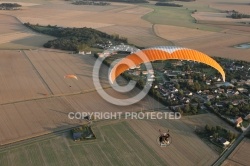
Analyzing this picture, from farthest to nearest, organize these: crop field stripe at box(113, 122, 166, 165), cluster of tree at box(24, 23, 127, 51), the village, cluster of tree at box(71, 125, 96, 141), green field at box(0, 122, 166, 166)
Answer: cluster of tree at box(24, 23, 127, 51) < the village < cluster of tree at box(71, 125, 96, 141) < crop field stripe at box(113, 122, 166, 165) < green field at box(0, 122, 166, 166)

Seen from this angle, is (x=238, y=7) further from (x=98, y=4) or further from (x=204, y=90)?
(x=204, y=90)

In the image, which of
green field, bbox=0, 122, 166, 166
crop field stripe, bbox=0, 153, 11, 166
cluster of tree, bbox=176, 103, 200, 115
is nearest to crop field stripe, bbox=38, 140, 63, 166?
green field, bbox=0, 122, 166, 166

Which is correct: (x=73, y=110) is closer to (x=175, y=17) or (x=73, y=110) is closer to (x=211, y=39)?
(x=211, y=39)

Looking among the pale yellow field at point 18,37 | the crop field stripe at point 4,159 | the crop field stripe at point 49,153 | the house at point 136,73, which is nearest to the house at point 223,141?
the crop field stripe at point 49,153

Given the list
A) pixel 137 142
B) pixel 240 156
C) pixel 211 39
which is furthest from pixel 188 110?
pixel 211 39

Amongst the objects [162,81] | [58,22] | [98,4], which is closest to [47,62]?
[162,81]

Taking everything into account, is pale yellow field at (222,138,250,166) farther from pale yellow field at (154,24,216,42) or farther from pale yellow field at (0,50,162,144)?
pale yellow field at (154,24,216,42)
